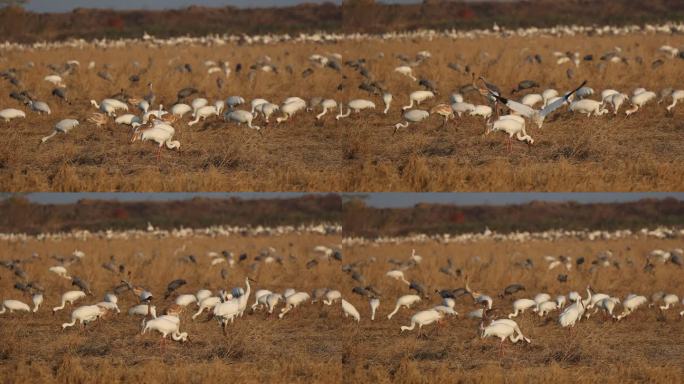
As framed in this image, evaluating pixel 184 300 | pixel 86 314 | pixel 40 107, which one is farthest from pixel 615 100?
pixel 40 107

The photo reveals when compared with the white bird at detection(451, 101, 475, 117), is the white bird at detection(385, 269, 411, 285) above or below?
below

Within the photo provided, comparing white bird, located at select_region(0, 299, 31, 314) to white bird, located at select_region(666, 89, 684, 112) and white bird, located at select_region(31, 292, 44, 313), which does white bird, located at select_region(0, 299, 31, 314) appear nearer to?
white bird, located at select_region(31, 292, 44, 313)

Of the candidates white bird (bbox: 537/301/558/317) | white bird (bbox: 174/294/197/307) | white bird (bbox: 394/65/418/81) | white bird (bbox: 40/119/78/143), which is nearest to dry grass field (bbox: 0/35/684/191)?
white bird (bbox: 40/119/78/143)

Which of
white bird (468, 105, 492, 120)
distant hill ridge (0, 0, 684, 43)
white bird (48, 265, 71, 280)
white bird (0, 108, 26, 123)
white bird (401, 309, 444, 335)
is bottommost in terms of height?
white bird (48, 265, 71, 280)

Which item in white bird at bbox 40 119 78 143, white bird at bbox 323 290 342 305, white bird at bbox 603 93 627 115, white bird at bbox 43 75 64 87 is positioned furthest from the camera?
white bird at bbox 43 75 64 87

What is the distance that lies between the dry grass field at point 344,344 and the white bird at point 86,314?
0.14m

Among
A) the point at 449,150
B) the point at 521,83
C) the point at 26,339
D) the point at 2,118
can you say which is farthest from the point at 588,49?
the point at 26,339

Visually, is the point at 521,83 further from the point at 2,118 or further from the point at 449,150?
the point at 2,118

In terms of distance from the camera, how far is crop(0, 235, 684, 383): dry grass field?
13.1m

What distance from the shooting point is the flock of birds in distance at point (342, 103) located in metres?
16.1

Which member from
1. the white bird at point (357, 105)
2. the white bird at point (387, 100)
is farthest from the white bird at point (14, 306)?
the white bird at point (387, 100)

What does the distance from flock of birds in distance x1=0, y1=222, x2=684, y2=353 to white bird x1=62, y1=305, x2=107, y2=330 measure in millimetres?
12

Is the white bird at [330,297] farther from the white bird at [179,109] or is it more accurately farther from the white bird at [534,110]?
the white bird at [534,110]

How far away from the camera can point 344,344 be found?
47.7 feet
